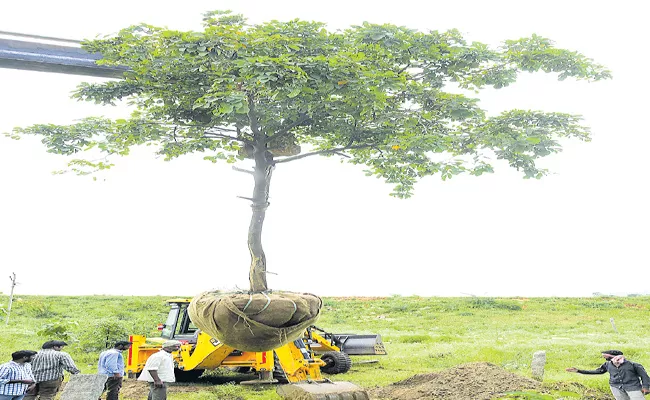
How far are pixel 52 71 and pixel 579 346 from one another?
54.1 ft

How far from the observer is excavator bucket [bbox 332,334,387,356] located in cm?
1642

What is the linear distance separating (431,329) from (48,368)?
64.0ft

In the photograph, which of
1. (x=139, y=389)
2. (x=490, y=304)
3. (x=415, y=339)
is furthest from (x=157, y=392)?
(x=490, y=304)

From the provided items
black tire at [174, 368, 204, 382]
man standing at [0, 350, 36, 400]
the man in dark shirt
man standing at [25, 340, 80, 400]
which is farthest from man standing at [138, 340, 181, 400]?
the man in dark shirt

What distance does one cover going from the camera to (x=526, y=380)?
1198 centimetres

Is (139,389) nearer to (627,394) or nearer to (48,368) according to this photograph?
(48,368)

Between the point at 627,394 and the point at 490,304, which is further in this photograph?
the point at 490,304

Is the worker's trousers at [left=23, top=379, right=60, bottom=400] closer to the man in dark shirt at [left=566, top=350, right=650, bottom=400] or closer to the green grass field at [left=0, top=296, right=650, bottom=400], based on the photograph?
the green grass field at [left=0, top=296, right=650, bottom=400]

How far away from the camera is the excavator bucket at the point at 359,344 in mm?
16422

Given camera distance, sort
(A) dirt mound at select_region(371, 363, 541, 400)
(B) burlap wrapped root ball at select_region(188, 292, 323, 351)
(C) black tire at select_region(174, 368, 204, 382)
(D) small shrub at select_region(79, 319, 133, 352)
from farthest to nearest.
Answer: (D) small shrub at select_region(79, 319, 133, 352) < (C) black tire at select_region(174, 368, 204, 382) < (A) dirt mound at select_region(371, 363, 541, 400) < (B) burlap wrapped root ball at select_region(188, 292, 323, 351)

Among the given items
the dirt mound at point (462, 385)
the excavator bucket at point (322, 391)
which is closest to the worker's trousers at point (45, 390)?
the excavator bucket at point (322, 391)

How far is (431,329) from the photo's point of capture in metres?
26.6

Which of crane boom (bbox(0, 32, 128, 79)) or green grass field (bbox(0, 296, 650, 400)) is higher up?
crane boom (bbox(0, 32, 128, 79))

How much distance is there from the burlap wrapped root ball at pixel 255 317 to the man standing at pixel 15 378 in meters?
3.19
